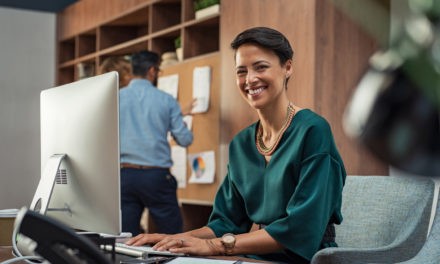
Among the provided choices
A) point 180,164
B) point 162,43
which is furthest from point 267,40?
point 162,43

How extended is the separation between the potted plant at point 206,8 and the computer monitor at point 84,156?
2883 millimetres

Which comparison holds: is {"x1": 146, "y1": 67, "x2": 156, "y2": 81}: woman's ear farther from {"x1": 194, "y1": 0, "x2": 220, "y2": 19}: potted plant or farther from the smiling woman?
the smiling woman

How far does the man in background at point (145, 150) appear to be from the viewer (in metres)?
3.78

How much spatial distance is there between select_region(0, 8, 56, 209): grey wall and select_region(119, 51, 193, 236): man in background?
3.40m

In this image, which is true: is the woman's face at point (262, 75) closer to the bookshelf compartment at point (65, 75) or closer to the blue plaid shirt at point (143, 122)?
the blue plaid shirt at point (143, 122)

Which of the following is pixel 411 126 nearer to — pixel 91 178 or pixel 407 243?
pixel 91 178

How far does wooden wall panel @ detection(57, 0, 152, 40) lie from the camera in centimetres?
573

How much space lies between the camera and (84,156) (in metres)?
1.40

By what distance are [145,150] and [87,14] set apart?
304 cm

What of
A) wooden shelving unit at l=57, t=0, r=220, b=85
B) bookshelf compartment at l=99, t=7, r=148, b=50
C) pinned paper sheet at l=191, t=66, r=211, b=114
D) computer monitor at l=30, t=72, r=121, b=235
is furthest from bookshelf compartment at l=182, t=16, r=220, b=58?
computer monitor at l=30, t=72, r=121, b=235

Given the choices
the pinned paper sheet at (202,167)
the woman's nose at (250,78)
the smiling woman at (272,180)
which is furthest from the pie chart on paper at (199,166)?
the woman's nose at (250,78)

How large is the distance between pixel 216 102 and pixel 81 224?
295cm

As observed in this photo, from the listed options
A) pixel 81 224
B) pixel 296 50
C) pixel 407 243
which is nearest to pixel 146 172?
pixel 296 50

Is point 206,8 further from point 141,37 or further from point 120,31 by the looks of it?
point 120,31
